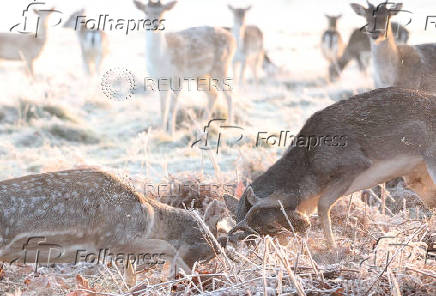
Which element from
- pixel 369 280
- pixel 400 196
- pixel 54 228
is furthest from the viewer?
pixel 400 196

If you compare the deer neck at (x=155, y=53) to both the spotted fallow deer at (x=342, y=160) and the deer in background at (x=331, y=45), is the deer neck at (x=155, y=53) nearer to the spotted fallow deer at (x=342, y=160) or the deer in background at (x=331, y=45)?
the spotted fallow deer at (x=342, y=160)

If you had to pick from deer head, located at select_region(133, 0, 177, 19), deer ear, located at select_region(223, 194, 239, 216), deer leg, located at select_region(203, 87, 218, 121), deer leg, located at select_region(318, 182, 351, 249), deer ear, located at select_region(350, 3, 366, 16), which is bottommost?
deer leg, located at select_region(203, 87, 218, 121)

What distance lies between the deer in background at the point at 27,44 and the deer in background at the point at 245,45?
6.30m

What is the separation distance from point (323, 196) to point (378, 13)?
20.2 feet

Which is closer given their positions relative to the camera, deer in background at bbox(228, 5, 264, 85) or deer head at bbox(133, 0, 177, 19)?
deer head at bbox(133, 0, 177, 19)

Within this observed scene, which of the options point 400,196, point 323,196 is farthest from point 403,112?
point 400,196

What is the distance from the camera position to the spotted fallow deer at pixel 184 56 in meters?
13.8

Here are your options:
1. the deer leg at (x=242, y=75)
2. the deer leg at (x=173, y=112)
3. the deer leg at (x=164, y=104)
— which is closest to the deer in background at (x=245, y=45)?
the deer leg at (x=242, y=75)

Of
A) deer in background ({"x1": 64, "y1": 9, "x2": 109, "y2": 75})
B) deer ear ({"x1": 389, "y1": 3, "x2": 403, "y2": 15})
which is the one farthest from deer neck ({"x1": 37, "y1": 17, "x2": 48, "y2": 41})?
deer ear ({"x1": 389, "y1": 3, "x2": 403, "y2": 15})

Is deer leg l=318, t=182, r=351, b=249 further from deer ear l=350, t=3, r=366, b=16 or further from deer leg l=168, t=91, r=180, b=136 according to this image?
deer leg l=168, t=91, r=180, b=136

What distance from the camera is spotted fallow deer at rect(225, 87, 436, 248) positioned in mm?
5344

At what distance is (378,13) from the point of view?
1093 centimetres

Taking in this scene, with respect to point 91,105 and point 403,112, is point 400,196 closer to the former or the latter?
point 403,112

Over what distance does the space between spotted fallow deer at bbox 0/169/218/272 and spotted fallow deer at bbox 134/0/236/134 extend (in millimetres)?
7673
